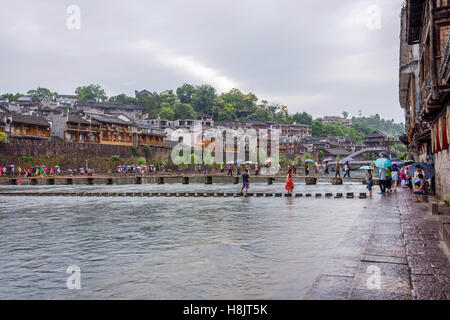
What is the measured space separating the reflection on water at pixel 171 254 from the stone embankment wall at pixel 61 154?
4232 centimetres

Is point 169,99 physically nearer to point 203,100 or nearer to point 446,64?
point 203,100

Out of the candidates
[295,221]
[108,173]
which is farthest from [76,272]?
[108,173]

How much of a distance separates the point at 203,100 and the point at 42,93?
178 feet

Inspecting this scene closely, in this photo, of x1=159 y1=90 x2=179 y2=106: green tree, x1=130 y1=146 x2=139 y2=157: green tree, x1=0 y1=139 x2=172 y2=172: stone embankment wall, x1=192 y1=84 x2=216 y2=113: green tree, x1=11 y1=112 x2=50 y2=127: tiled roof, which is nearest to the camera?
x1=0 y1=139 x2=172 y2=172: stone embankment wall

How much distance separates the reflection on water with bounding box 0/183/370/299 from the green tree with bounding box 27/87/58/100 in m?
123

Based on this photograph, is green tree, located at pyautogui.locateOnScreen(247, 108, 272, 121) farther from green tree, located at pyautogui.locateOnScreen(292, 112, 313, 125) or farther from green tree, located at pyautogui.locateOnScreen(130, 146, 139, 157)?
green tree, located at pyautogui.locateOnScreen(130, 146, 139, 157)

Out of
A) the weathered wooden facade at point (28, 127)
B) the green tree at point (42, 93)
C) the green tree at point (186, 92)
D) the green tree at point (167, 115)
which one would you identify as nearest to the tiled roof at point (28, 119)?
the weathered wooden facade at point (28, 127)

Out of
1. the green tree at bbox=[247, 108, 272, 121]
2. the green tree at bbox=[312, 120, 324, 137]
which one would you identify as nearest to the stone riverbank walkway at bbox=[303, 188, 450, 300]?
the green tree at bbox=[247, 108, 272, 121]

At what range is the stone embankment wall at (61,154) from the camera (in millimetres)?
53281

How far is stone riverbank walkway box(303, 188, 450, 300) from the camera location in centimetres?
545

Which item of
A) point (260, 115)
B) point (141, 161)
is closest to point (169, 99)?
point (260, 115)

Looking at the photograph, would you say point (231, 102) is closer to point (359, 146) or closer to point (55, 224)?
point (359, 146)

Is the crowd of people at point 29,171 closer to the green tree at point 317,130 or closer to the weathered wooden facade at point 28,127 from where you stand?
the weathered wooden facade at point 28,127
